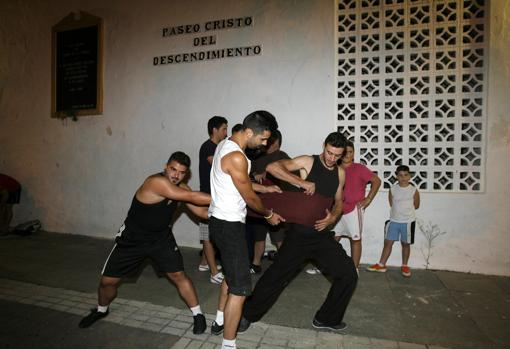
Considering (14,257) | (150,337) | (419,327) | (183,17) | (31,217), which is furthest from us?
(31,217)

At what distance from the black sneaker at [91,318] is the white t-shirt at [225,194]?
1857mm

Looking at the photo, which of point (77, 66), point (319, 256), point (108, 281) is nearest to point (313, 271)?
point (319, 256)

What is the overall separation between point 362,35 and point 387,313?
4152mm

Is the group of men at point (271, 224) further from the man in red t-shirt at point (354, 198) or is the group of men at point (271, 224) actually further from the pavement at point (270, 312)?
the man in red t-shirt at point (354, 198)

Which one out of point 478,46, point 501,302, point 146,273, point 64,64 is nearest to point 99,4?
point 64,64

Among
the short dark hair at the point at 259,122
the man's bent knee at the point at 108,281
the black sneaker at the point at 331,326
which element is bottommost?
the black sneaker at the point at 331,326

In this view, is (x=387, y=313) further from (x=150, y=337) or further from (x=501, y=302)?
(x=150, y=337)

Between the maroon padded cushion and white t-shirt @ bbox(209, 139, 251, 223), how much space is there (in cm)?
46

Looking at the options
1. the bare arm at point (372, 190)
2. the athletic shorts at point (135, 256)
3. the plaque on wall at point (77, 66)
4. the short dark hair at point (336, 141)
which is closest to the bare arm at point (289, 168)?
the short dark hair at point (336, 141)

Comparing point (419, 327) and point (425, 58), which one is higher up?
point (425, 58)

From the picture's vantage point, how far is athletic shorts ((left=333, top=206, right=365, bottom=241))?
481cm

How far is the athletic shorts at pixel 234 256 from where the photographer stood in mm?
2904

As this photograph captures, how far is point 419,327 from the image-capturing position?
3.55 metres

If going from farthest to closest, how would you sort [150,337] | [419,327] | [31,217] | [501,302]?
[31,217] → [501,302] → [419,327] → [150,337]
